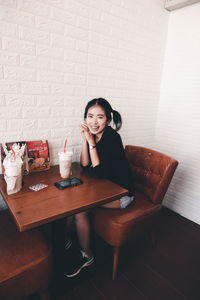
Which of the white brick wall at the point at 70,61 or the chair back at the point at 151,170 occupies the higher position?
the white brick wall at the point at 70,61

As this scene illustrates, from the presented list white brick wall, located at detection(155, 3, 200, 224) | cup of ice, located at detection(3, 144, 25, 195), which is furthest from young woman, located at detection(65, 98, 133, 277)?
white brick wall, located at detection(155, 3, 200, 224)

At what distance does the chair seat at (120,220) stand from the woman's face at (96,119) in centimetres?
65

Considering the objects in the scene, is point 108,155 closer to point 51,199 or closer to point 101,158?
point 101,158

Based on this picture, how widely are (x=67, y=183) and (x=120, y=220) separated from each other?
0.49 meters

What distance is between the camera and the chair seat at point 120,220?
140 centimetres

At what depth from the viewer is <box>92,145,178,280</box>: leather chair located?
56.1 inches

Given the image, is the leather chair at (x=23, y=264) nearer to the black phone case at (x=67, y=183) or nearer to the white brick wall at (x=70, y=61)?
the black phone case at (x=67, y=183)

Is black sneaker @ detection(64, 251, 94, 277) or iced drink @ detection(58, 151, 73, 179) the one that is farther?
black sneaker @ detection(64, 251, 94, 277)

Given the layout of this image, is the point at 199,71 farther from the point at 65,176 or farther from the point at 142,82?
the point at 65,176

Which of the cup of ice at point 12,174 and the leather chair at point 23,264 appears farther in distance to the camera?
the cup of ice at point 12,174

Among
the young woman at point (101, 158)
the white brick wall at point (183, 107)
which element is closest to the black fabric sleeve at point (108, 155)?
the young woman at point (101, 158)

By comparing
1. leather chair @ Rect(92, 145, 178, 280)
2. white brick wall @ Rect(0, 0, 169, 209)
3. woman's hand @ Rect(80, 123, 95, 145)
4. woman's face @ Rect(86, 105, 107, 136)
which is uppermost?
white brick wall @ Rect(0, 0, 169, 209)

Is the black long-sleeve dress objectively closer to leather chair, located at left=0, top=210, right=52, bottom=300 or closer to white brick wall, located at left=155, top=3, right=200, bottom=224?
leather chair, located at left=0, top=210, right=52, bottom=300

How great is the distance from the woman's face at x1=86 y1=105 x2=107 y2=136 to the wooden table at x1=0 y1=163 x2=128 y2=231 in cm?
41
